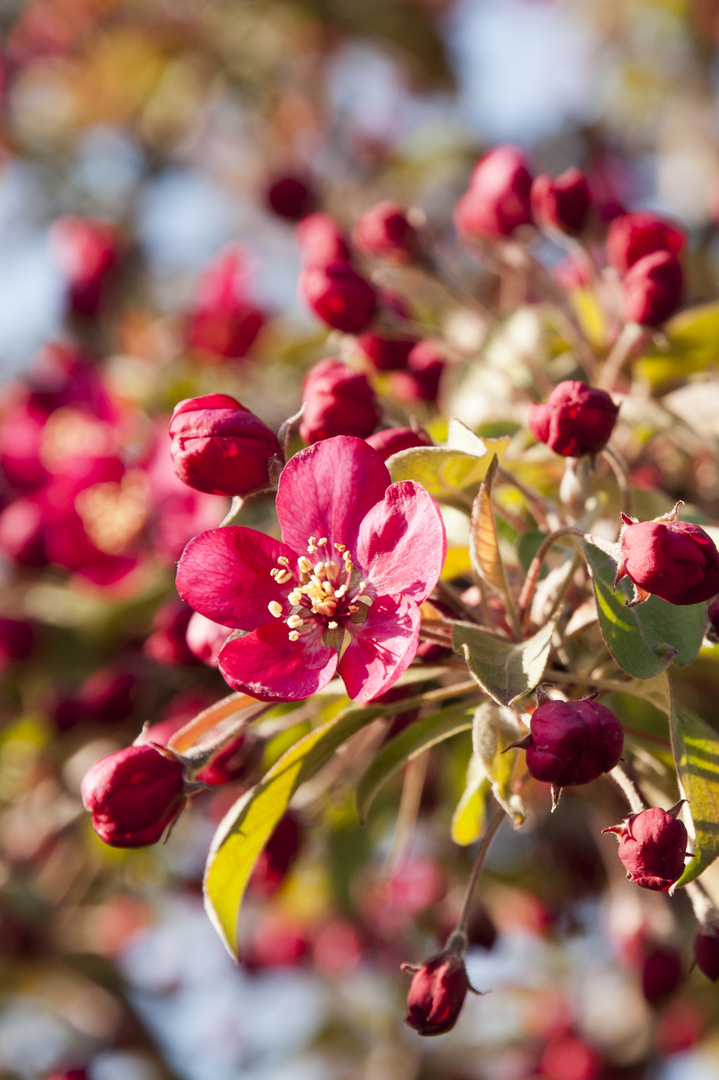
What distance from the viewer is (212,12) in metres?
4.57

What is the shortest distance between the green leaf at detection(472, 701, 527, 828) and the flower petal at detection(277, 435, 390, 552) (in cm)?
25

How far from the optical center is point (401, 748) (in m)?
1.23

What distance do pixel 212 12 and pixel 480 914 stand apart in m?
4.18

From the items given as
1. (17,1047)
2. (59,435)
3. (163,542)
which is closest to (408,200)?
(59,435)

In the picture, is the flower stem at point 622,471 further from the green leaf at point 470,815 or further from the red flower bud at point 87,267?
the red flower bud at point 87,267

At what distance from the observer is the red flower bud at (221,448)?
1.08m

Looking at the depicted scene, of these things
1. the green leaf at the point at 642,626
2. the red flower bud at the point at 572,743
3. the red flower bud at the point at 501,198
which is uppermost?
the red flower bud at the point at 501,198

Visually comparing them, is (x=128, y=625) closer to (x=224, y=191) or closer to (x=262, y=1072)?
(x=262, y=1072)

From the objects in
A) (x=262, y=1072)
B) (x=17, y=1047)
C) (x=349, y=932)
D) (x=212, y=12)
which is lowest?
(x=262, y=1072)

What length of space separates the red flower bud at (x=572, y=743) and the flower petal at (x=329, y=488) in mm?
304

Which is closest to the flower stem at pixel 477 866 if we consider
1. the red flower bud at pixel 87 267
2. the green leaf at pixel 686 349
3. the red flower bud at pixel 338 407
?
the red flower bud at pixel 338 407

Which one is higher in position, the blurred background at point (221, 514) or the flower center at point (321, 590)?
the flower center at point (321, 590)

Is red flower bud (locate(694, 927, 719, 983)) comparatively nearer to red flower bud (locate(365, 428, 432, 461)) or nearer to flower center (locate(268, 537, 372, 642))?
flower center (locate(268, 537, 372, 642))

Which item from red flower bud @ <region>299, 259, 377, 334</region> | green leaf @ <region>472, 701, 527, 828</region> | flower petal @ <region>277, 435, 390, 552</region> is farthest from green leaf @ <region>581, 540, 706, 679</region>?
red flower bud @ <region>299, 259, 377, 334</region>
